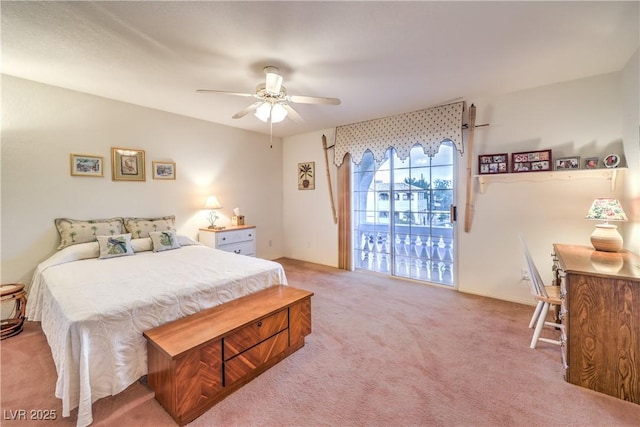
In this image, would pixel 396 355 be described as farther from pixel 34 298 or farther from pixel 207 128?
pixel 207 128

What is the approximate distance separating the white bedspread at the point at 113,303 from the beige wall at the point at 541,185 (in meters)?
2.66

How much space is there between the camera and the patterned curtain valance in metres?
3.46

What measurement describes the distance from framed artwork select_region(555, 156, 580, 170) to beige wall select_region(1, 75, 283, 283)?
439 centimetres

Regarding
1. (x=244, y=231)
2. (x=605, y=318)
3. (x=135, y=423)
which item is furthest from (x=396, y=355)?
(x=244, y=231)

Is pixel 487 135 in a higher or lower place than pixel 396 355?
higher

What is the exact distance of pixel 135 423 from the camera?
1515 millimetres

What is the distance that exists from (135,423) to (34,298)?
2.11 meters

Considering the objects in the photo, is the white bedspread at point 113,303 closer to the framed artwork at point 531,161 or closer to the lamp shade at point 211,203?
the lamp shade at point 211,203

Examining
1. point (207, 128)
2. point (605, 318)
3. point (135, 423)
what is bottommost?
point (135, 423)

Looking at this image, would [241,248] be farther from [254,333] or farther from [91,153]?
[254,333]

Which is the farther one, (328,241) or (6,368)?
(328,241)

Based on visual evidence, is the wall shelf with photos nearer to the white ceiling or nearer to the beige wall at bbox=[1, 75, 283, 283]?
the white ceiling

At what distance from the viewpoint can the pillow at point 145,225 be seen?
131 inches

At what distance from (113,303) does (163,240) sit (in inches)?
69.3
